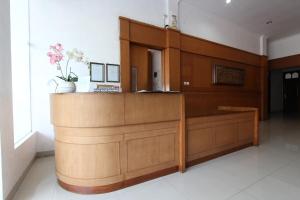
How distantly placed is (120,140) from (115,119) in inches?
11.3

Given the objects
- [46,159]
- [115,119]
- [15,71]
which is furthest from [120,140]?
[15,71]

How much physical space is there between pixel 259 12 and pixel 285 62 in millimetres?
3628

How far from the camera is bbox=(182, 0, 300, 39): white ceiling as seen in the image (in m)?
5.25

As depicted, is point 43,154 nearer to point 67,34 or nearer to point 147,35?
point 67,34

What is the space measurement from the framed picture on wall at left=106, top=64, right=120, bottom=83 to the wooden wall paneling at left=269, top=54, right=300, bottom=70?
7.94m

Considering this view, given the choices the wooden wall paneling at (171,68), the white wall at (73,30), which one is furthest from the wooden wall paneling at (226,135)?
the white wall at (73,30)

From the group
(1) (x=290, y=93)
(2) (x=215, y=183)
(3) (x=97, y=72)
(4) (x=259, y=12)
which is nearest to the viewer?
(2) (x=215, y=183)

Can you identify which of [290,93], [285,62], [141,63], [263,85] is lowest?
[290,93]

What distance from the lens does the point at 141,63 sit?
462cm

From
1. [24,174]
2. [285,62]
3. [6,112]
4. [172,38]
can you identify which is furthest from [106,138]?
[285,62]

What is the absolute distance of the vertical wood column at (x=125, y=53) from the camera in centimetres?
416

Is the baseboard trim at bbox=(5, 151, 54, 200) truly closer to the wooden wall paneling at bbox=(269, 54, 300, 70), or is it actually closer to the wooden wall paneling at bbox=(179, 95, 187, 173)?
the wooden wall paneling at bbox=(179, 95, 187, 173)

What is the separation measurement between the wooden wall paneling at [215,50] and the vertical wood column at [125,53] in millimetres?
1775

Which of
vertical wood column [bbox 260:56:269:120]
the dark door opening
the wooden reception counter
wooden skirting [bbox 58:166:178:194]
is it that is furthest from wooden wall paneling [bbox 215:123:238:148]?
the dark door opening
